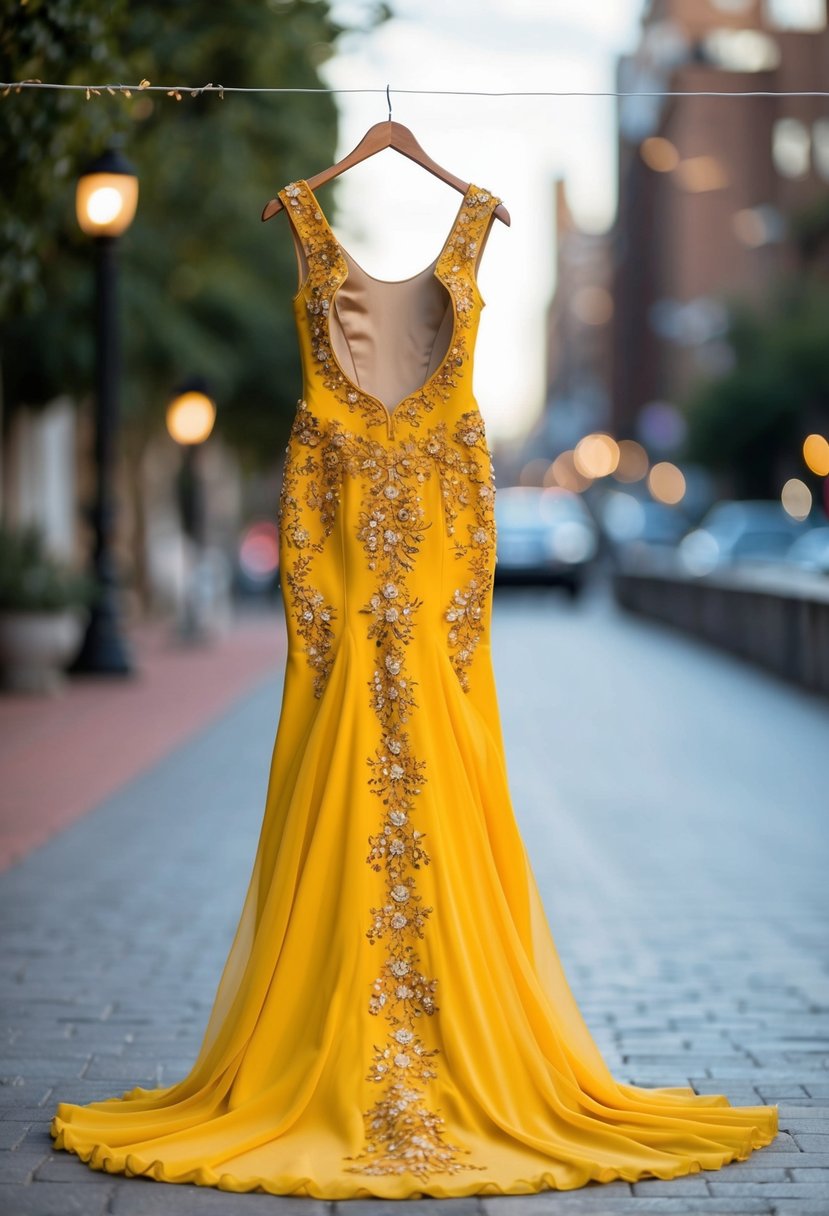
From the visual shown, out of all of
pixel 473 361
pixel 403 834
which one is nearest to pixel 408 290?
pixel 473 361

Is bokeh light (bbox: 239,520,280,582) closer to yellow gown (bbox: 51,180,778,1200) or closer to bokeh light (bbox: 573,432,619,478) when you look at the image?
yellow gown (bbox: 51,180,778,1200)

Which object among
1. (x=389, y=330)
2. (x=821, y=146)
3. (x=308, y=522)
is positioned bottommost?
(x=308, y=522)

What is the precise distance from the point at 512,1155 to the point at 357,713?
1.09 metres

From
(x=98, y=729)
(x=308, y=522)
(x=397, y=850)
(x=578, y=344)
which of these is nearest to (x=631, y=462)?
(x=578, y=344)

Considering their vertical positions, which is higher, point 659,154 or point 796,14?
point 796,14

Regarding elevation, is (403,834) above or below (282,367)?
below

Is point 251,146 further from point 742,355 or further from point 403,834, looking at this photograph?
point 742,355

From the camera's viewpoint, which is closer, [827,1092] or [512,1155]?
[512,1155]

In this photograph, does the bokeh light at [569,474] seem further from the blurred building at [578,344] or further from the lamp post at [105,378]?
the lamp post at [105,378]

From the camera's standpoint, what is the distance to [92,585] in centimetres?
1764

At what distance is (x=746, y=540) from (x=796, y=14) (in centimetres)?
3805

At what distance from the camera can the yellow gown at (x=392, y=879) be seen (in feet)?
13.4

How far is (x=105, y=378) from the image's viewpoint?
1762 cm

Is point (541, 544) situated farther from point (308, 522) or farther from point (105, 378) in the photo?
point (308, 522)
